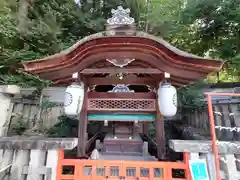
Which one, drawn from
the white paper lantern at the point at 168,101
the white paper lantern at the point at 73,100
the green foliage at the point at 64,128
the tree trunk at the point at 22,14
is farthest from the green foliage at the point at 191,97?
the tree trunk at the point at 22,14

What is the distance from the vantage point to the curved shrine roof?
263 centimetres

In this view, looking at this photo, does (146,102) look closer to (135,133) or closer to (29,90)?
(135,133)

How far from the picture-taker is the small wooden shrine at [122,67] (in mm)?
2670

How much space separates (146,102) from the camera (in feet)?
11.5

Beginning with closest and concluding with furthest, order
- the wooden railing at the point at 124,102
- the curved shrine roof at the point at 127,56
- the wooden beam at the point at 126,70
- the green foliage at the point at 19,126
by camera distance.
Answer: the curved shrine roof at the point at 127,56 < the wooden beam at the point at 126,70 < the wooden railing at the point at 124,102 < the green foliage at the point at 19,126

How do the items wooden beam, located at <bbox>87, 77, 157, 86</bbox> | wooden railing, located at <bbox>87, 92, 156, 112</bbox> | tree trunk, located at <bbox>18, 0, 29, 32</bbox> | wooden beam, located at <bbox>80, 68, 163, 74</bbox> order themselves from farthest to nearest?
tree trunk, located at <bbox>18, 0, 29, 32</bbox>, wooden beam, located at <bbox>87, 77, 157, 86</bbox>, wooden railing, located at <bbox>87, 92, 156, 112</bbox>, wooden beam, located at <bbox>80, 68, 163, 74</bbox>

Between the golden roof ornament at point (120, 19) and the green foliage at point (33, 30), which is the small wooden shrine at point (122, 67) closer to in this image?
the golden roof ornament at point (120, 19)

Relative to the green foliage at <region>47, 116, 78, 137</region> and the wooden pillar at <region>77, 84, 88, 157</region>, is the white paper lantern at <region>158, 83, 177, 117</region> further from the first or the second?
the green foliage at <region>47, 116, 78, 137</region>

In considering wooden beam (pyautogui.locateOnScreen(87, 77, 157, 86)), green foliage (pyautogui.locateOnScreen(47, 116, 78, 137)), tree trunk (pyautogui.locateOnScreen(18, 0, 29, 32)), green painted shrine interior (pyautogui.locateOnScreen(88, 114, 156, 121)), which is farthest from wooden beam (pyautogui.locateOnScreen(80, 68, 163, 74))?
tree trunk (pyautogui.locateOnScreen(18, 0, 29, 32))

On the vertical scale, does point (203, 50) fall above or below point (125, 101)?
above

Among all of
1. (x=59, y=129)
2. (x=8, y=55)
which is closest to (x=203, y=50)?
(x=59, y=129)

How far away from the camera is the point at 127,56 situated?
2871mm

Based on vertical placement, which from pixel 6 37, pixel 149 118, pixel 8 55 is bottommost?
pixel 149 118

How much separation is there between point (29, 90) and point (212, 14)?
8.98m
